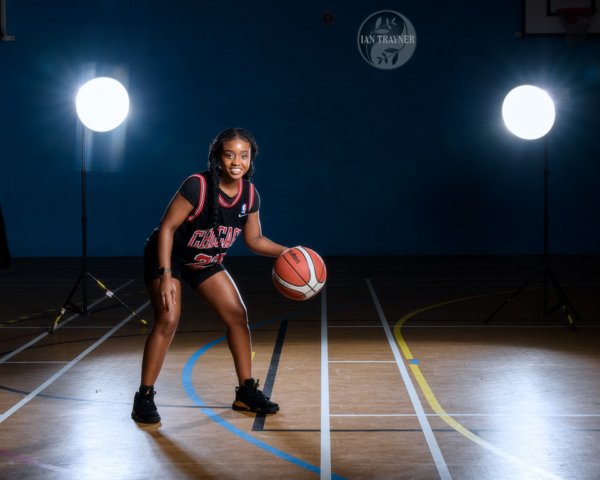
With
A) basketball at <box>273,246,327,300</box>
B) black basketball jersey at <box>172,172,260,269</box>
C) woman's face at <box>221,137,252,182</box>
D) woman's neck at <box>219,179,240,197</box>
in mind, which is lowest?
basketball at <box>273,246,327,300</box>

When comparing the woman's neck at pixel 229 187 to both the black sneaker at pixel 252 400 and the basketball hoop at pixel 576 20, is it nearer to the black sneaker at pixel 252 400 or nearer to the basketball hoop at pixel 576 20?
the black sneaker at pixel 252 400

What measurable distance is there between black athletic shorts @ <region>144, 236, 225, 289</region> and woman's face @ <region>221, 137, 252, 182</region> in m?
0.51

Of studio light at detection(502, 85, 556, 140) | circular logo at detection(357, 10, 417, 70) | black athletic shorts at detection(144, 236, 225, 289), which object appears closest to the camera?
black athletic shorts at detection(144, 236, 225, 289)

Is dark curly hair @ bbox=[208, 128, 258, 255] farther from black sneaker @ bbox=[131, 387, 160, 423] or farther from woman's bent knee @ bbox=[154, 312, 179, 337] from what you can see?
black sneaker @ bbox=[131, 387, 160, 423]

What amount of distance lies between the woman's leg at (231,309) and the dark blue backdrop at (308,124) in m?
8.97

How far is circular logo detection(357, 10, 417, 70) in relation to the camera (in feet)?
44.5

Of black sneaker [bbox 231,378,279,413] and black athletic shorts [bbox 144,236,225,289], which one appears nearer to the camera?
black athletic shorts [bbox 144,236,225,289]

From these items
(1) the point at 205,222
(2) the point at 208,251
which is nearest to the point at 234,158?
(1) the point at 205,222

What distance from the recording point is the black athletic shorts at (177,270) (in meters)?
4.66

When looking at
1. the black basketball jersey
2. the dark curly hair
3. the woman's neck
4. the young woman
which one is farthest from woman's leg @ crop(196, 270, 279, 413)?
the woman's neck

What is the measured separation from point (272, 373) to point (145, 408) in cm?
136

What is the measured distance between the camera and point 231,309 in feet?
15.8

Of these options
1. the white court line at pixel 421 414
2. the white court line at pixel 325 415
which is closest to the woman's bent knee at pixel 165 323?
the white court line at pixel 325 415

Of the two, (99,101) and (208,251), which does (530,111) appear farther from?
(208,251)
